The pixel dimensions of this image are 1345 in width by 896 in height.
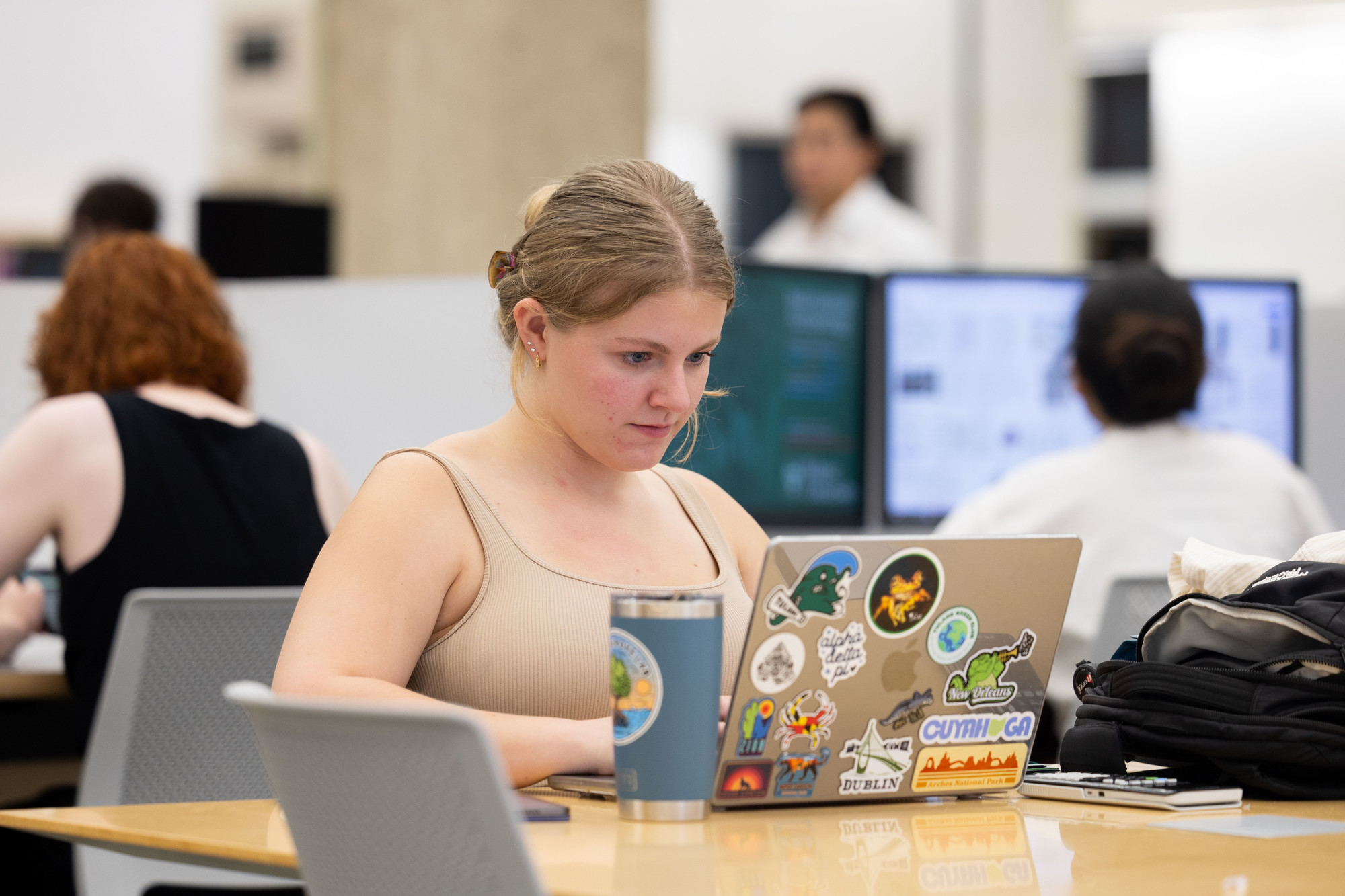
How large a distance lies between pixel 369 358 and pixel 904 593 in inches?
78.7

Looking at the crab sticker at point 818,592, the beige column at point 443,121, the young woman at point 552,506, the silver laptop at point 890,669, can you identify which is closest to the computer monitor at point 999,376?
the beige column at point 443,121

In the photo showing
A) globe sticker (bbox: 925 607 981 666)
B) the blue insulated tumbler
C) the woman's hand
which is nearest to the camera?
the blue insulated tumbler

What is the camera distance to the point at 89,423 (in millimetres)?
2215

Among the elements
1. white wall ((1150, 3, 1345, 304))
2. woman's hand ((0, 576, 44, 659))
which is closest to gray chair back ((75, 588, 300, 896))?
woman's hand ((0, 576, 44, 659))

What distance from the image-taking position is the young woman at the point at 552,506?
4.02 feet

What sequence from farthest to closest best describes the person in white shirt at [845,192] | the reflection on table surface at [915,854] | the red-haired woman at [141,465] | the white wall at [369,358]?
the person in white shirt at [845,192], the white wall at [369,358], the red-haired woman at [141,465], the reflection on table surface at [915,854]

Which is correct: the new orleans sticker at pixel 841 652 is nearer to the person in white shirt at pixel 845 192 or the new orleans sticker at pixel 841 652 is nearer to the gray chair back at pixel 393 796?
the gray chair back at pixel 393 796

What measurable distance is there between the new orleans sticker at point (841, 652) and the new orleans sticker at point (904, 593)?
0.04 ft

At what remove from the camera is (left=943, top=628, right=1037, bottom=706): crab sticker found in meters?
1.08

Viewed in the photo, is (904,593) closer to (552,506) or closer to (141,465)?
(552,506)

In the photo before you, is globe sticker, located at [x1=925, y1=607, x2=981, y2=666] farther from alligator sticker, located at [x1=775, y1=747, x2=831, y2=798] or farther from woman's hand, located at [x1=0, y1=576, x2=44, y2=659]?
woman's hand, located at [x1=0, y1=576, x2=44, y2=659]

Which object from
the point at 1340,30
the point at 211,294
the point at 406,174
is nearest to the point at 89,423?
the point at 211,294

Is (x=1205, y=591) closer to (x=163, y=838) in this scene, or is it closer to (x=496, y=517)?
(x=496, y=517)

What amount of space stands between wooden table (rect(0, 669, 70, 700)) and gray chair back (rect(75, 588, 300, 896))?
15.4 inches
